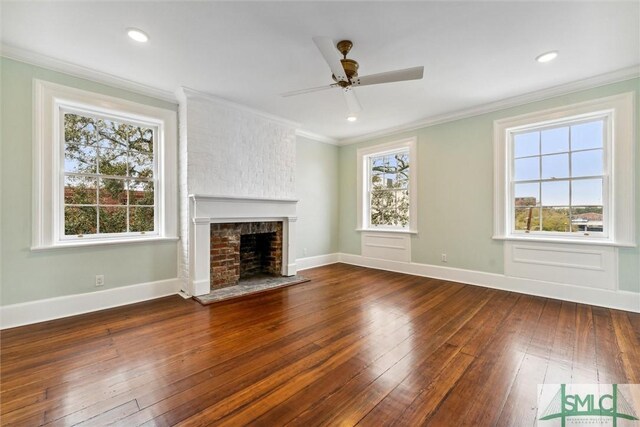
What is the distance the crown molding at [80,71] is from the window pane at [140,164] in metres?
0.76

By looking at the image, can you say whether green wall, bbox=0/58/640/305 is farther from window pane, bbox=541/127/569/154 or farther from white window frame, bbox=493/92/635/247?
window pane, bbox=541/127/569/154

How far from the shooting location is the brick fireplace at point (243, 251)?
379 centimetres

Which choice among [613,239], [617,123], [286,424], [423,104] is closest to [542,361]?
[286,424]

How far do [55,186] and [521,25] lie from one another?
4.65m

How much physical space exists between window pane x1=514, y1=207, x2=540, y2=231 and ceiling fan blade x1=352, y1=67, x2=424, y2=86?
2.70m

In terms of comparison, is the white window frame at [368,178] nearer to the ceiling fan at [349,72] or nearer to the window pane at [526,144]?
the window pane at [526,144]

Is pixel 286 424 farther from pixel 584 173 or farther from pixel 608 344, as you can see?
pixel 584 173

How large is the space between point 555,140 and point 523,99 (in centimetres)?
68

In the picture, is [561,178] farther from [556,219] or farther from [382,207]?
[382,207]

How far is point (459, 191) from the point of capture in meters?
4.29

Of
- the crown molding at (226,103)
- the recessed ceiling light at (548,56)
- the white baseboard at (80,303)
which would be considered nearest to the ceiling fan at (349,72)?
the recessed ceiling light at (548,56)

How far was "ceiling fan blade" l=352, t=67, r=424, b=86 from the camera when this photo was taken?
2277 mm

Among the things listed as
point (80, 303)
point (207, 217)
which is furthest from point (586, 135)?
point (80, 303)

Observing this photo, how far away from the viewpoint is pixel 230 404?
1.58 metres
